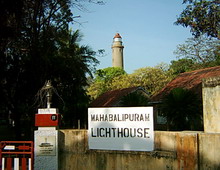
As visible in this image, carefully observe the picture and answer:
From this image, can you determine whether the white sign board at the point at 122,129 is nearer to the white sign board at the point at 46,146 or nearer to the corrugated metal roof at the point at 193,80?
the white sign board at the point at 46,146

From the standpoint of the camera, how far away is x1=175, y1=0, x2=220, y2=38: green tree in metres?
24.2

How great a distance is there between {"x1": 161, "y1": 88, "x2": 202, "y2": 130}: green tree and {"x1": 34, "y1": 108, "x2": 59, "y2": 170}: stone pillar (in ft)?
32.6

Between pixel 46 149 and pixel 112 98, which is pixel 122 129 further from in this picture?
pixel 112 98

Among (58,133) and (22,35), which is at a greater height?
(22,35)

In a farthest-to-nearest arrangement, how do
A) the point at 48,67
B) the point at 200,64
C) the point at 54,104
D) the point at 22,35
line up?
the point at 200,64 < the point at 54,104 < the point at 48,67 < the point at 22,35

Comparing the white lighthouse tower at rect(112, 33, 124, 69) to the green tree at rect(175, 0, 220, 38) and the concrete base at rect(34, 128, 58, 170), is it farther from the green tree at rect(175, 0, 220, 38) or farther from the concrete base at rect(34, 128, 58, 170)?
the concrete base at rect(34, 128, 58, 170)

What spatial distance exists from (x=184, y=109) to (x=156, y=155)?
982 centimetres

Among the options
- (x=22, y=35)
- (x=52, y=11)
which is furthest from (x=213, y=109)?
(x=52, y=11)

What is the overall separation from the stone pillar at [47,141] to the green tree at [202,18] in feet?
67.2

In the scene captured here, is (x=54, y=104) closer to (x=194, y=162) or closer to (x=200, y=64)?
(x=194, y=162)

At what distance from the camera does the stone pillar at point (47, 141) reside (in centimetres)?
707

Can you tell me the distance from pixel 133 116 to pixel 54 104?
13734 millimetres

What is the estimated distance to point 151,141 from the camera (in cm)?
635

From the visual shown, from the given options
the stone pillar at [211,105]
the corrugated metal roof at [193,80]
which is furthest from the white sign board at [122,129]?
the corrugated metal roof at [193,80]
